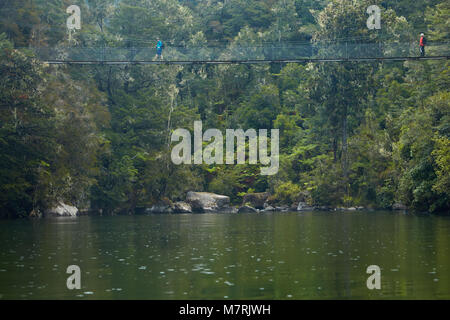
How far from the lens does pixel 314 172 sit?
174 ft

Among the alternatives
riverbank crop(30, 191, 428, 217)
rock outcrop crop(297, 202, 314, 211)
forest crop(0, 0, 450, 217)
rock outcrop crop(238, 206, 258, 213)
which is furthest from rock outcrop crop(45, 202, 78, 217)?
rock outcrop crop(297, 202, 314, 211)

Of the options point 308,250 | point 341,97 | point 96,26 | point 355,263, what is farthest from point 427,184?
point 96,26

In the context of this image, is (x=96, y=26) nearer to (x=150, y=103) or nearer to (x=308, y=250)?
(x=150, y=103)

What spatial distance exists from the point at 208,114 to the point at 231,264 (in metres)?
48.7

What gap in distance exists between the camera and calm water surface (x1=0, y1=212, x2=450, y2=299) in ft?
42.4

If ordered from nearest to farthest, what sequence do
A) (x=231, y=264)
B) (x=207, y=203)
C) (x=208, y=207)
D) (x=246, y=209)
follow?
1. (x=231, y=264)
2. (x=246, y=209)
3. (x=208, y=207)
4. (x=207, y=203)

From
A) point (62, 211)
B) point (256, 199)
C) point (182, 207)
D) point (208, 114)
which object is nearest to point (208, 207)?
point (182, 207)

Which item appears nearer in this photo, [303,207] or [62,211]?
[62,211]

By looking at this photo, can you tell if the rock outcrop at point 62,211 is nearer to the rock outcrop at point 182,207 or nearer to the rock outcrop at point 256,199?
the rock outcrop at point 182,207

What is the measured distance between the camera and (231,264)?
16875 mm

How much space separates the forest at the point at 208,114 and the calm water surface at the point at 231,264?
1396cm

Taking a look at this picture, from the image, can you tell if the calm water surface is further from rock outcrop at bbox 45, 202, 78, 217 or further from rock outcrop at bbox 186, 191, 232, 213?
rock outcrop at bbox 186, 191, 232, 213

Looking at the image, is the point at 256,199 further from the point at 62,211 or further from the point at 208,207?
the point at 62,211

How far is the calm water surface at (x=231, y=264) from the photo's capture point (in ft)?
42.4
